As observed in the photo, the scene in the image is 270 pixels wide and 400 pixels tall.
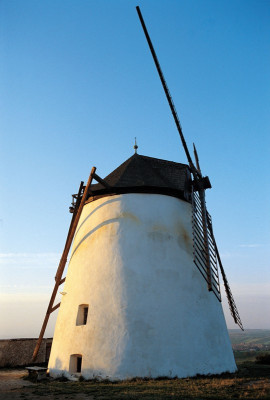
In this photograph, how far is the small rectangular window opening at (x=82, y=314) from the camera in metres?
10.2

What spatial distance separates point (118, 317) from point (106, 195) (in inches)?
178

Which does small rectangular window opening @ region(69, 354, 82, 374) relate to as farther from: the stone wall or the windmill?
the stone wall

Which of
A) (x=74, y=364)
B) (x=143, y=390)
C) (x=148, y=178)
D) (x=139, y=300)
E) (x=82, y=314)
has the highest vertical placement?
(x=148, y=178)

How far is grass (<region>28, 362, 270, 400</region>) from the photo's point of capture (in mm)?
6306

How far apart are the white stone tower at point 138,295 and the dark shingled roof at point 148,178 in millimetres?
44

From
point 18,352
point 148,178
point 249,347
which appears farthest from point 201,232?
point 249,347

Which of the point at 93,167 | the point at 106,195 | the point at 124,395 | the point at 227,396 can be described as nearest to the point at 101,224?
the point at 106,195

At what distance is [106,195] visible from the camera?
39.0ft

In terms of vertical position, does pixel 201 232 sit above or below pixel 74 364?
above

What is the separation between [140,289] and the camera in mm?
9797

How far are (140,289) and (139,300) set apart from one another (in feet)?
1.11

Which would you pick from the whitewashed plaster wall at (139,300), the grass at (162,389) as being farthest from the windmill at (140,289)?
the grass at (162,389)

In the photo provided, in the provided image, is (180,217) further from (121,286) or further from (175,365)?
(175,365)

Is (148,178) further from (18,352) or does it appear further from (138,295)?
(18,352)
